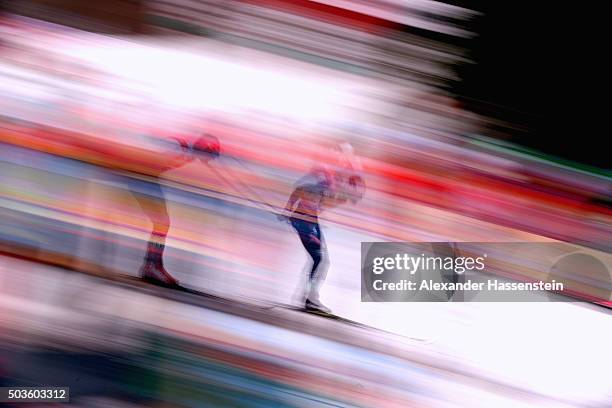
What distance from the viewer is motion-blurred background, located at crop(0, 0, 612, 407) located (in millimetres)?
3004

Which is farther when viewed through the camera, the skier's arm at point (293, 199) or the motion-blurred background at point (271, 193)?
the skier's arm at point (293, 199)

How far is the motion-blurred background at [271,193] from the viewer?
3.00 meters

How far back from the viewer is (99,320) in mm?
2951

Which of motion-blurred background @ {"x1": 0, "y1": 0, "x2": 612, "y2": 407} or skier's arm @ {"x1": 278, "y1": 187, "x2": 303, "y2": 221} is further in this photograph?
skier's arm @ {"x1": 278, "y1": 187, "x2": 303, "y2": 221}

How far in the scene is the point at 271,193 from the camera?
3.16 metres

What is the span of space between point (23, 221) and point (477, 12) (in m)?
2.49

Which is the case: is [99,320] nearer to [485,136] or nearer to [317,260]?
[317,260]

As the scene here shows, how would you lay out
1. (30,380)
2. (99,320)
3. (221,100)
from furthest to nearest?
(221,100) < (99,320) < (30,380)

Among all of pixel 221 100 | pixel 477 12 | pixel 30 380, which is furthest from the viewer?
pixel 477 12

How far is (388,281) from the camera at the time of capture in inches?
130

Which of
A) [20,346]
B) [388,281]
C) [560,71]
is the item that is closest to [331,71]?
[388,281]

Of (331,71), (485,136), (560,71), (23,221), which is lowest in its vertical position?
(23,221)

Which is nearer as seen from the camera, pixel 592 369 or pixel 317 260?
pixel 592 369

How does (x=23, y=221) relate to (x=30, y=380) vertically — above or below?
above
